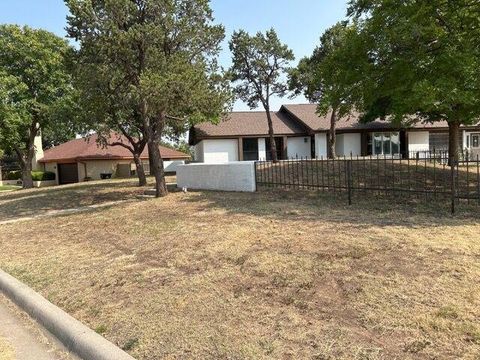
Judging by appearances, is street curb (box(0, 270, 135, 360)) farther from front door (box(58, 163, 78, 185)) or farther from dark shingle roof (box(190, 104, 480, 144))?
front door (box(58, 163, 78, 185))

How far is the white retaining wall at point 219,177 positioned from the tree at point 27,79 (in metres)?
17.2

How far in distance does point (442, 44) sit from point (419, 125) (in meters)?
26.5

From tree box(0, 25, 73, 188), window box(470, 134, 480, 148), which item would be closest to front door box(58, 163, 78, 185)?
tree box(0, 25, 73, 188)

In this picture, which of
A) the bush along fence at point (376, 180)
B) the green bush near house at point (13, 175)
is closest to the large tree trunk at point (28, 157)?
the green bush near house at point (13, 175)

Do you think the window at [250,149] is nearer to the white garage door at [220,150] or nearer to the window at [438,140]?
the white garage door at [220,150]

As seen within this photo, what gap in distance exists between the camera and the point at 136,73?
15.5m

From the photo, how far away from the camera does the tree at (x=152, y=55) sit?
1386 centimetres

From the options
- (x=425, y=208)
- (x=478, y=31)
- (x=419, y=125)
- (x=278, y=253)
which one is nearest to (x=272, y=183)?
(x=425, y=208)

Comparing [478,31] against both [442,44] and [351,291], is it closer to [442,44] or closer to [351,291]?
[442,44]

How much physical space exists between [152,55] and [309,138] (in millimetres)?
23089

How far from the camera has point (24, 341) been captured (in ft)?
16.2

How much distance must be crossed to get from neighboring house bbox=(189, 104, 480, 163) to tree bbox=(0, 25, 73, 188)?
427 inches

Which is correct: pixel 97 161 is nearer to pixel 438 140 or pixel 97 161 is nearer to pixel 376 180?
pixel 438 140

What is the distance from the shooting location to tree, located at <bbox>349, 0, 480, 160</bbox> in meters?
10.7
